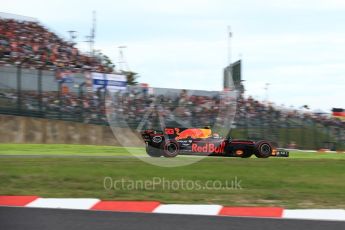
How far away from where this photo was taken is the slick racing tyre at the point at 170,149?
1436cm

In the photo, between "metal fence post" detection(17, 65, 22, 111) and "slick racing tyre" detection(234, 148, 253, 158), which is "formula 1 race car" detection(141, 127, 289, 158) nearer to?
"slick racing tyre" detection(234, 148, 253, 158)

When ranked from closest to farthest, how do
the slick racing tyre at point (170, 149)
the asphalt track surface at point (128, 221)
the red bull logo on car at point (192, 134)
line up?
the asphalt track surface at point (128, 221) → the slick racing tyre at point (170, 149) → the red bull logo on car at point (192, 134)

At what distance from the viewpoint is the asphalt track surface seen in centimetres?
510

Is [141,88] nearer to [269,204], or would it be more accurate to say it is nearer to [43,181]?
[43,181]

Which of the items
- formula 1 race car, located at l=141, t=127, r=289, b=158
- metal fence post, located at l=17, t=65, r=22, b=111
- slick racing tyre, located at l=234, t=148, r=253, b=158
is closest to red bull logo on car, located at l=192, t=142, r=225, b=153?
formula 1 race car, located at l=141, t=127, r=289, b=158

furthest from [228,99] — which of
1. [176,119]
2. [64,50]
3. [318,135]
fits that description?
[64,50]

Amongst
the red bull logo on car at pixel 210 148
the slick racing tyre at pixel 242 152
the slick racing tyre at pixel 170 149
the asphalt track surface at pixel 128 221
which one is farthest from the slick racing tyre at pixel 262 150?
the asphalt track surface at pixel 128 221

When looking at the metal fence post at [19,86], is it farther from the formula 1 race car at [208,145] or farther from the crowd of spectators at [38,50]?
the formula 1 race car at [208,145]

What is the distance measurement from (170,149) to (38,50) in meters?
9.20

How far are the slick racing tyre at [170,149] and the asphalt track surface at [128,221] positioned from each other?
8505mm

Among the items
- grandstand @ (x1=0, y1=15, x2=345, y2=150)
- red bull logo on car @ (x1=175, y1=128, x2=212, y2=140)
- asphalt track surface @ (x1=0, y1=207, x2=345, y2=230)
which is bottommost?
asphalt track surface @ (x1=0, y1=207, x2=345, y2=230)

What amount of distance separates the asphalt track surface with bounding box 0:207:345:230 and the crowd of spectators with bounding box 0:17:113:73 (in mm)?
14579

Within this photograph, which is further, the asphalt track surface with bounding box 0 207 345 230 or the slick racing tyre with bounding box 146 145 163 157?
the slick racing tyre with bounding box 146 145 163 157

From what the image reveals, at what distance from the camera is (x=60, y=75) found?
19766 mm
